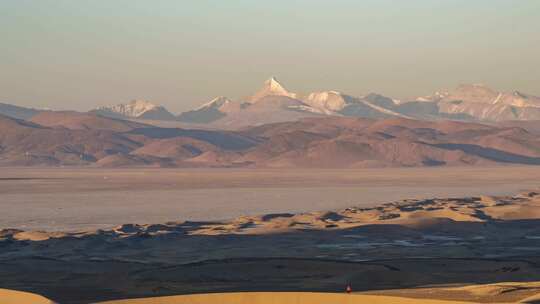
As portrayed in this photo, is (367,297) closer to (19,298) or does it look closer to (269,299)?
(269,299)

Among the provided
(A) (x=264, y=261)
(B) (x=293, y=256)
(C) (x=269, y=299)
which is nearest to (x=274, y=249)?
(B) (x=293, y=256)

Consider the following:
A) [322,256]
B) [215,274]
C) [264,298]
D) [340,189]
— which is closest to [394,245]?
[322,256]

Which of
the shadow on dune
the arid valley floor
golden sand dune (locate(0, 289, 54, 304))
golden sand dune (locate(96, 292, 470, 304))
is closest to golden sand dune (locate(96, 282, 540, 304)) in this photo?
golden sand dune (locate(96, 292, 470, 304))

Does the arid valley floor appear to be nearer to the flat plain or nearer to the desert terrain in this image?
the desert terrain

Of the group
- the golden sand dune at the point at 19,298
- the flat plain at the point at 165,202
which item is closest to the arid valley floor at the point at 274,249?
the flat plain at the point at 165,202

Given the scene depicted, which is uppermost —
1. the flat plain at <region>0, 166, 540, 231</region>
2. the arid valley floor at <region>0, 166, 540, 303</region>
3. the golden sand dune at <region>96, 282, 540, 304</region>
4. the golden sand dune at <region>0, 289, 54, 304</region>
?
the golden sand dune at <region>0, 289, 54, 304</region>

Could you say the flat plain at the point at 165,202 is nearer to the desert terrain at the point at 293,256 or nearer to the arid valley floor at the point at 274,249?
the arid valley floor at the point at 274,249
